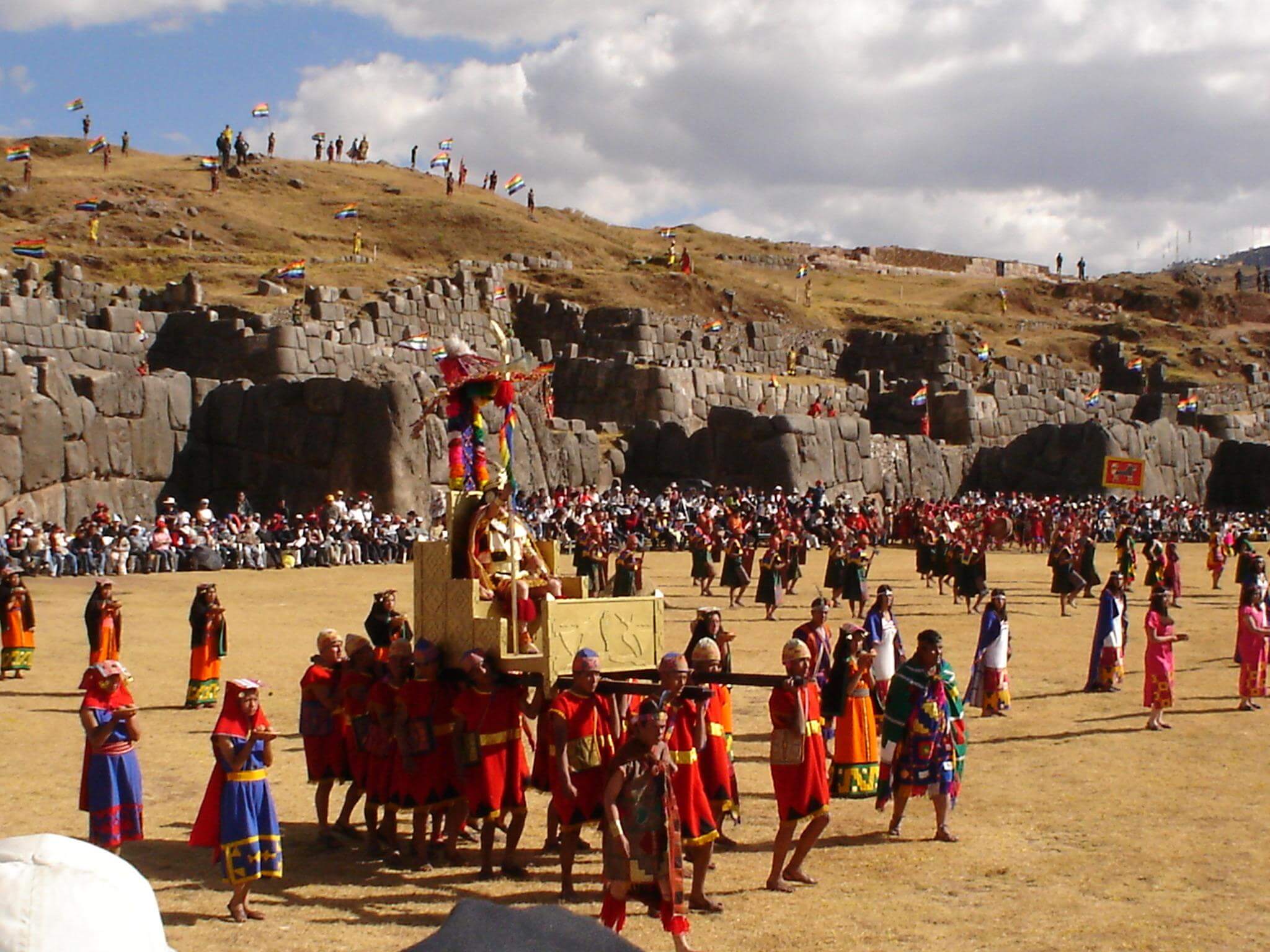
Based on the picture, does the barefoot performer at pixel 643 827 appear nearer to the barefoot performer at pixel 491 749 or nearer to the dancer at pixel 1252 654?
the barefoot performer at pixel 491 749

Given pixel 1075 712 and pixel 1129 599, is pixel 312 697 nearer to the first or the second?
pixel 1075 712

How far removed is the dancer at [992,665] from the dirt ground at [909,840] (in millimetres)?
253

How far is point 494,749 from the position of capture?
9.03 meters

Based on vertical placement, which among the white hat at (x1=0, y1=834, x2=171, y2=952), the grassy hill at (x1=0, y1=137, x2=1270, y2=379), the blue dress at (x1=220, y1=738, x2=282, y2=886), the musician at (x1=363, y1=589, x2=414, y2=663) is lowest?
the blue dress at (x1=220, y1=738, x2=282, y2=886)

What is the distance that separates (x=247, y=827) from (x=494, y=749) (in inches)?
63.7

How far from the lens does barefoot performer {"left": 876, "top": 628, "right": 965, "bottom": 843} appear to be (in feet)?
32.4

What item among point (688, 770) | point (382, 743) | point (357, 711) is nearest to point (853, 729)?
point (688, 770)

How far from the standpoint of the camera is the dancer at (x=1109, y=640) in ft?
53.0

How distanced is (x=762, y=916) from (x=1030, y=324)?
83.3 metres

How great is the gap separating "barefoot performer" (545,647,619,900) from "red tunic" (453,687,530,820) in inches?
22.5

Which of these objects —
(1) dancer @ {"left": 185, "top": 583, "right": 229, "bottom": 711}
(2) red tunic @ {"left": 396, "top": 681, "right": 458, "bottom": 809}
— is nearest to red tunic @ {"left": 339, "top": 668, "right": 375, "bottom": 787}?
(2) red tunic @ {"left": 396, "top": 681, "right": 458, "bottom": 809}

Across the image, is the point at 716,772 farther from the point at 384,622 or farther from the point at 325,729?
the point at 384,622

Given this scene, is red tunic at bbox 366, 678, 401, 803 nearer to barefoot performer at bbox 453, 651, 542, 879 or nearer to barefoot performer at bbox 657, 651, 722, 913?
barefoot performer at bbox 453, 651, 542, 879

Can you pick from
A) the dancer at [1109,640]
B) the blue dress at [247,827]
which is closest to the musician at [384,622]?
the blue dress at [247,827]
